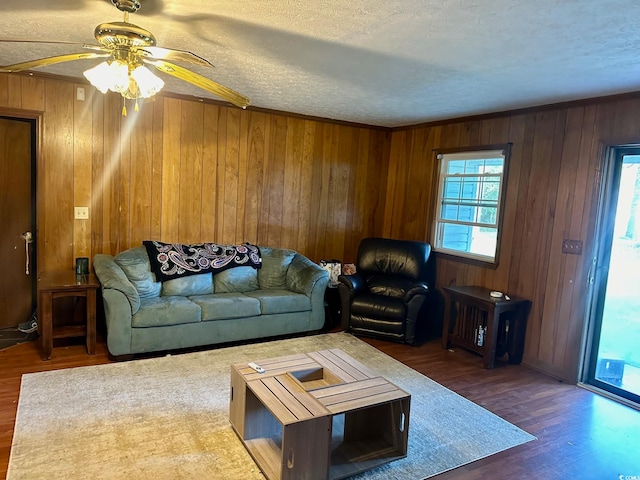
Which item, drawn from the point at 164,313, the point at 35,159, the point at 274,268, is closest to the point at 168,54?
the point at 164,313

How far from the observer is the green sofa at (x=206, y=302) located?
3.59 m

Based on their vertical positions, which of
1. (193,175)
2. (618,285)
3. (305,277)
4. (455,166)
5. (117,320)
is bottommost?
(117,320)

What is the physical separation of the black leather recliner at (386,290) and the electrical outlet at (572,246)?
Result: 1.31m

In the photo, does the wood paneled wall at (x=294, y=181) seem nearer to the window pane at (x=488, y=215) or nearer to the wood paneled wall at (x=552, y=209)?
the wood paneled wall at (x=552, y=209)

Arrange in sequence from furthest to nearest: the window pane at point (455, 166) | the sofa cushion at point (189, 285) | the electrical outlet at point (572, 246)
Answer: the window pane at point (455, 166)
the sofa cushion at point (189, 285)
the electrical outlet at point (572, 246)

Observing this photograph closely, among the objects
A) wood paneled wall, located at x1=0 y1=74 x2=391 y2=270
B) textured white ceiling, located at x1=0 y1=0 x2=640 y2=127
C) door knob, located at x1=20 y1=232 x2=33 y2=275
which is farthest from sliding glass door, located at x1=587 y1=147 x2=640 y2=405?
door knob, located at x1=20 y1=232 x2=33 y2=275

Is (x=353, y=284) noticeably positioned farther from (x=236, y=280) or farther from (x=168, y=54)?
(x=168, y=54)

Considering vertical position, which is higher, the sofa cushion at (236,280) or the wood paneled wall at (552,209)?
the wood paneled wall at (552,209)

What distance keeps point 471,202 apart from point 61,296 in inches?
161

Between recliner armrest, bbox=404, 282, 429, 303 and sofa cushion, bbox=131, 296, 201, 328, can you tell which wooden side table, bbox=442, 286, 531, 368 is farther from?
sofa cushion, bbox=131, 296, 201, 328

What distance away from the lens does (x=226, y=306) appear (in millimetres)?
3996

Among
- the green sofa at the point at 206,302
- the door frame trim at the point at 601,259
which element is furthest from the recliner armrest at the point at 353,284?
the door frame trim at the point at 601,259

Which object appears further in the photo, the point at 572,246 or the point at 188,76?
the point at 572,246

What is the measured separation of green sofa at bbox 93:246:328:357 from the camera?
3.59 m
